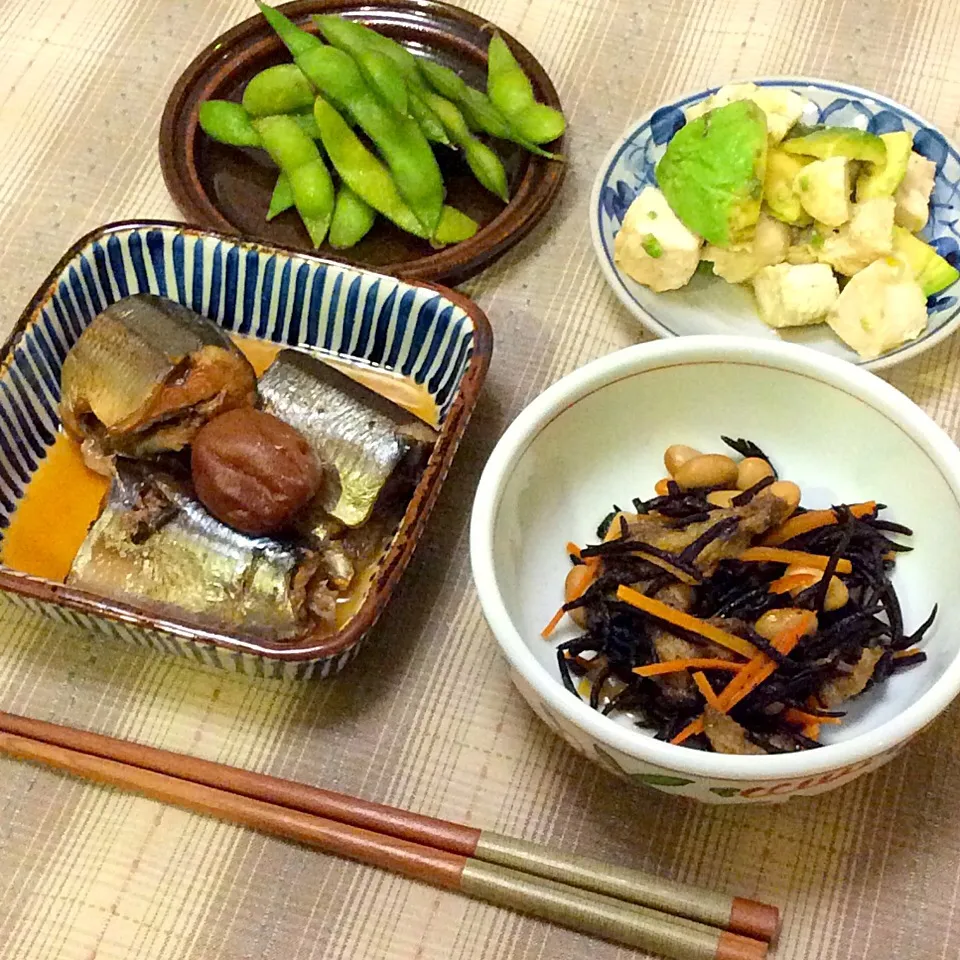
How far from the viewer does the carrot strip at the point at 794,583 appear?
0.90 m

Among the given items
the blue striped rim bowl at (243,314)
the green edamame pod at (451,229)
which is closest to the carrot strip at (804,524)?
the blue striped rim bowl at (243,314)

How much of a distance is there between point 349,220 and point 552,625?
2.04 ft

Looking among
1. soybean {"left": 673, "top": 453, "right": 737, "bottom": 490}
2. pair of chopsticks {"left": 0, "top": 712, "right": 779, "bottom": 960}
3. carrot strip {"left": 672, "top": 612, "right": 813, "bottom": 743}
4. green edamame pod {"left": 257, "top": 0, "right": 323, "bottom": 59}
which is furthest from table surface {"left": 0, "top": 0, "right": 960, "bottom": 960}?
green edamame pod {"left": 257, "top": 0, "right": 323, "bottom": 59}

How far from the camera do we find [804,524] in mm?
956

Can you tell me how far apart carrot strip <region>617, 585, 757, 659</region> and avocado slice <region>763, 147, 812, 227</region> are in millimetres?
506

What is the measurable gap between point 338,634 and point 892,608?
49cm

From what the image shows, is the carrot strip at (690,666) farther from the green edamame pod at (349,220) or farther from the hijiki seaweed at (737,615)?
the green edamame pod at (349,220)

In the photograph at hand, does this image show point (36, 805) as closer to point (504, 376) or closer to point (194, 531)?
point (194, 531)

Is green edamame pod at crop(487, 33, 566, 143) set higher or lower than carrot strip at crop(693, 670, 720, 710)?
higher

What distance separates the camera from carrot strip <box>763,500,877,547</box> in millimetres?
951

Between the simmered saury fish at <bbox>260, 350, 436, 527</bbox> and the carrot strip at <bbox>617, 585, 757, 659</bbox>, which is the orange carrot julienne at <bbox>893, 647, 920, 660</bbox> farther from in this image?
the simmered saury fish at <bbox>260, 350, 436, 527</bbox>

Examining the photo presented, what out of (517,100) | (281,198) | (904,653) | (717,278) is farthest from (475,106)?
(904,653)

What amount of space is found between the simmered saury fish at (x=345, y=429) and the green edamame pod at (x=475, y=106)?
397 mm

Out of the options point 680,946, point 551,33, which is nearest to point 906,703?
point 680,946
